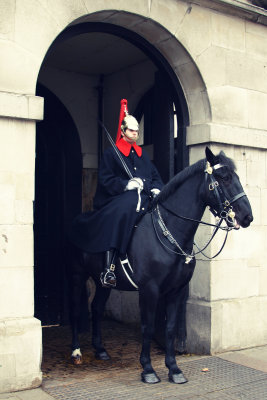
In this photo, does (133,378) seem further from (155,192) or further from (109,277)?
(155,192)

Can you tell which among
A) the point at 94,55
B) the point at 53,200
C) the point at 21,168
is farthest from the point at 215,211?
the point at 94,55

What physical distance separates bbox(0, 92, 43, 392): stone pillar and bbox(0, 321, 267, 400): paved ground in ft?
0.92

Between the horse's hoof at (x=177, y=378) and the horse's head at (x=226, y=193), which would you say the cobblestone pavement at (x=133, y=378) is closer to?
the horse's hoof at (x=177, y=378)

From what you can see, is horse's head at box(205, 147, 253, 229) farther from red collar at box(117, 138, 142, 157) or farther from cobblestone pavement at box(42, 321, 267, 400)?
cobblestone pavement at box(42, 321, 267, 400)

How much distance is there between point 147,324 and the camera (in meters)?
5.26

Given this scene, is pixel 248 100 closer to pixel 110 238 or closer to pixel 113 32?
pixel 113 32

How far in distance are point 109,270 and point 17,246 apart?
3.33ft

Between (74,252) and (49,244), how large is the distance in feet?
6.90

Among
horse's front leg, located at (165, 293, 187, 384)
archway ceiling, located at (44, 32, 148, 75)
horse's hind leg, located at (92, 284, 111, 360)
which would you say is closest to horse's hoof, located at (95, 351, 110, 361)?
horse's hind leg, located at (92, 284, 111, 360)

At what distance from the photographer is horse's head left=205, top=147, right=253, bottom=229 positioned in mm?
4922

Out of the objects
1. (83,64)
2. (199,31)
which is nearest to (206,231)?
(199,31)

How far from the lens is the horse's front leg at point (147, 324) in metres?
5.21

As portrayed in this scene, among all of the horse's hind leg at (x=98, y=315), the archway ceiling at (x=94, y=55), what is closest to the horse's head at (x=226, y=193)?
the horse's hind leg at (x=98, y=315)

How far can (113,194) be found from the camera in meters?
5.80
